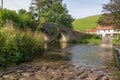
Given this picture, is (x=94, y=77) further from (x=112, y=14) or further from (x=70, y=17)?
(x=70, y=17)

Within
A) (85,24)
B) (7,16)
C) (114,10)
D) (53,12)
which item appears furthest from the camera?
(85,24)

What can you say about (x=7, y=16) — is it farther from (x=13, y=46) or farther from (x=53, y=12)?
(x=53, y=12)

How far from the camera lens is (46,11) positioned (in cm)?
6375

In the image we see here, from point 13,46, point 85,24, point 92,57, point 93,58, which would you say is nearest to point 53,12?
point 92,57

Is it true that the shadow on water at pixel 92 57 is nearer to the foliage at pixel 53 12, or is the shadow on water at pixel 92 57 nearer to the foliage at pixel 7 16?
the foliage at pixel 7 16

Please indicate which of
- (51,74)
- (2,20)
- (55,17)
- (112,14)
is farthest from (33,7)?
(51,74)

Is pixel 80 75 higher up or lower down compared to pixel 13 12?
lower down

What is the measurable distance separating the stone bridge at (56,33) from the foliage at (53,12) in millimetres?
5457

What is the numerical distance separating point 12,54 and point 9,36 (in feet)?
3.90

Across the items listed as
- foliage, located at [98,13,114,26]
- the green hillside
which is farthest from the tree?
→ the green hillside

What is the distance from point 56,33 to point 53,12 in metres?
11.2

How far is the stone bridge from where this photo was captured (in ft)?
159

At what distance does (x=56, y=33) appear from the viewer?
52.2m

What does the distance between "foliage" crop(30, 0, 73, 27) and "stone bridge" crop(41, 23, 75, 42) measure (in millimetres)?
5457
